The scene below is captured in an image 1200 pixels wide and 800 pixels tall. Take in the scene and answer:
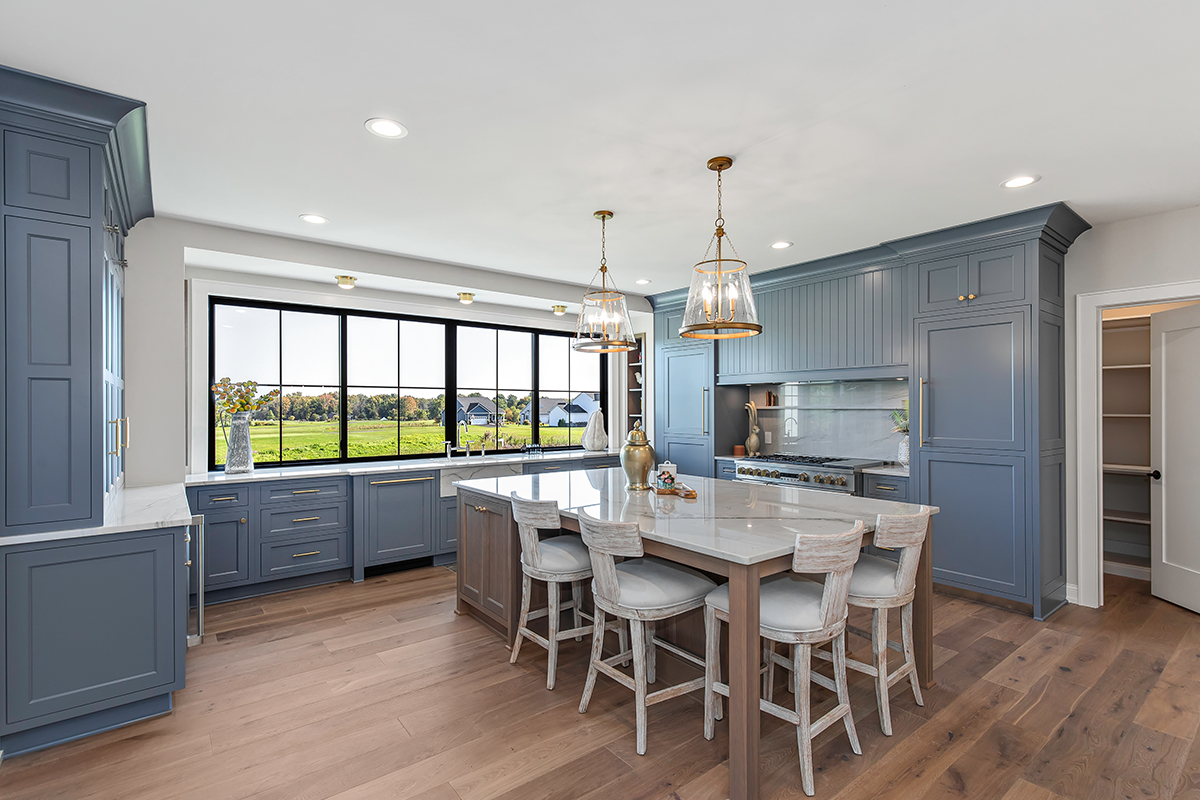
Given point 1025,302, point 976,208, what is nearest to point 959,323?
point 1025,302

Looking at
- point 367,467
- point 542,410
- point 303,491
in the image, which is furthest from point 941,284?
point 303,491

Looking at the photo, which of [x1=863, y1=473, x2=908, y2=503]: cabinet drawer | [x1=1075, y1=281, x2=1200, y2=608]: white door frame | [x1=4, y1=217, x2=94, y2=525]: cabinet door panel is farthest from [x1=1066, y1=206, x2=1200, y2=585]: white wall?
[x1=4, y1=217, x2=94, y2=525]: cabinet door panel

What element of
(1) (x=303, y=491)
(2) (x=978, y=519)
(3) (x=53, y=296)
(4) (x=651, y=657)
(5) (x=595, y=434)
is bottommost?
(4) (x=651, y=657)

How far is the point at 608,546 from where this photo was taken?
7.86 feet

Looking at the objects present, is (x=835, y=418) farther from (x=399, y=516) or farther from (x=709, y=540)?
(x=399, y=516)

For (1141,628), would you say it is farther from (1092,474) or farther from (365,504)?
(365,504)

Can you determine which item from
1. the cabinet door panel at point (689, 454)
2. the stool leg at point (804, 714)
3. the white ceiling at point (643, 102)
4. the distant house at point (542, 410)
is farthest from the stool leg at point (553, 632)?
the distant house at point (542, 410)

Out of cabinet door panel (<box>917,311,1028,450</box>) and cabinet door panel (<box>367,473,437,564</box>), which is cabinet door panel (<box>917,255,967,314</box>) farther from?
cabinet door panel (<box>367,473,437,564</box>)

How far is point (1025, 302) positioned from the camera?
380cm

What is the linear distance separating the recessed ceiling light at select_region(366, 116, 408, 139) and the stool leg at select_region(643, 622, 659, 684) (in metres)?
2.53

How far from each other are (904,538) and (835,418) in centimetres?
319

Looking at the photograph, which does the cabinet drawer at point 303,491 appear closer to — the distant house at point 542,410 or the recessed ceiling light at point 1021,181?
the distant house at point 542,410

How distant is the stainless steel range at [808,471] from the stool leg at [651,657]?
2.34 m

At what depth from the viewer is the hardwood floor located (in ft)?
6.91
